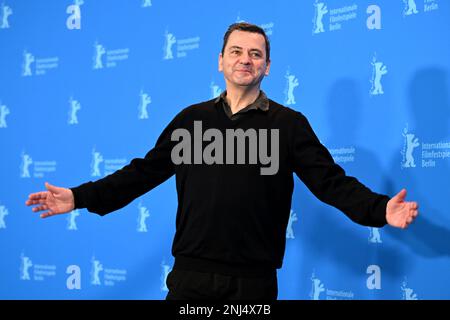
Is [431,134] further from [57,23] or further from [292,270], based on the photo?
[57,23]

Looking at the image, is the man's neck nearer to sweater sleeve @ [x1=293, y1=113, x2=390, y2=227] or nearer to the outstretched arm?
sweater sleeve @ [x1=293, y1=113, x2=390, y2=227]

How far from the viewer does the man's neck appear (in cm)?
184

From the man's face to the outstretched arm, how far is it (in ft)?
1.95

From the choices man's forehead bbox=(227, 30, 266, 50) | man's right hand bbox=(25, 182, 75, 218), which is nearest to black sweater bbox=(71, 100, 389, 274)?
Result: man's forehead bbox=(227, 30, 266, 50)

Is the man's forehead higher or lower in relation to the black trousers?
higher

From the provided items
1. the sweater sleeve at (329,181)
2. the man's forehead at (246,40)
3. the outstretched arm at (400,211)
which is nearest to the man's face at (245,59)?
the man's forehead at (246,40)

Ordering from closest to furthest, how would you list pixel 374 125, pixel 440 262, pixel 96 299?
pixel 440 262 → pixel 374 125 → pixel 96 299

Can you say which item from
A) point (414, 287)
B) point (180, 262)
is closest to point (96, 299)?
point (180, 262)

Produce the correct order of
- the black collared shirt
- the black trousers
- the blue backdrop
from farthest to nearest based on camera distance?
the blue backdrop
the black collared shirt
the black trousers

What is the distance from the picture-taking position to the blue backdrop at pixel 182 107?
218 centimetres

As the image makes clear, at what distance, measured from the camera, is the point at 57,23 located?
325 centimetres

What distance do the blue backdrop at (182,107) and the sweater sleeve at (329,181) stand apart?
58 centimetres

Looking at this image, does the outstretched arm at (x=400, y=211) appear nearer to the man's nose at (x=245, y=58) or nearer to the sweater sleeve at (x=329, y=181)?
the sweater sleeve at (x=329, y=181)

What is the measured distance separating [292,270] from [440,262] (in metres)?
0.62
